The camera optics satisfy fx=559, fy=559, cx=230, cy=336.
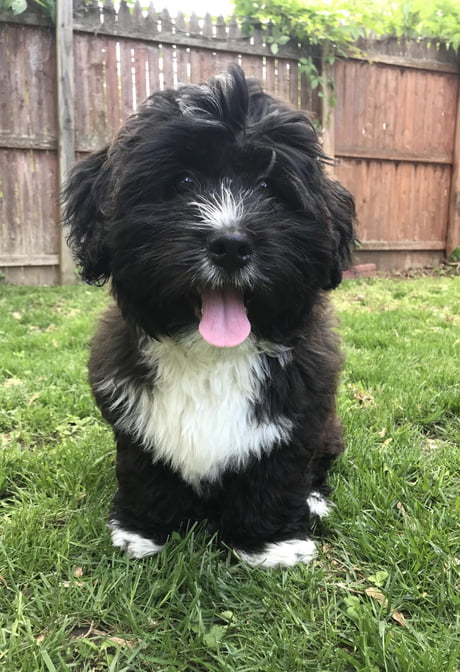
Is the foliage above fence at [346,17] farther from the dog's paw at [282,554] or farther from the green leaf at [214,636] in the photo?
the green leaf at [214,636]

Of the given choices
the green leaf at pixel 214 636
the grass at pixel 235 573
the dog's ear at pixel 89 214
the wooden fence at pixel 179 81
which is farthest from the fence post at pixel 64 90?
the green leaf at pixel 214 636

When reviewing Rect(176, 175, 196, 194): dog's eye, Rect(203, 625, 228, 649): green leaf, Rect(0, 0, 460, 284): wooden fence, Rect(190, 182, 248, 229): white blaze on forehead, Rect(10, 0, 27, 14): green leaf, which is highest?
Rect(10, 0, 27, 14): green leaf

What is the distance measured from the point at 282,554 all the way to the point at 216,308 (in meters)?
0.91

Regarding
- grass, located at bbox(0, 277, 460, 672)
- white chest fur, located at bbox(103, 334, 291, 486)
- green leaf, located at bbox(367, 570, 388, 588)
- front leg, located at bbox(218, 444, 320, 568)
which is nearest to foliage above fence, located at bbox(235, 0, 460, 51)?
grass, located at bbox(0, 277, 460, 672)

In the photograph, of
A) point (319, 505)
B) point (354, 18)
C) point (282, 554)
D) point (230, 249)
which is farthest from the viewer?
point (354, 18)

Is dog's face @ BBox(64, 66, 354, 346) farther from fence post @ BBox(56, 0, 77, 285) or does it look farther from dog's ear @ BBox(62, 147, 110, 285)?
fence post @ BBox(56, 0, 77, 285)

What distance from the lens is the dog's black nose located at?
60.3 inches

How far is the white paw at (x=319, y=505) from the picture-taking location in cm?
214

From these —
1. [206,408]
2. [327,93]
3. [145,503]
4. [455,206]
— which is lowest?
[145,503]

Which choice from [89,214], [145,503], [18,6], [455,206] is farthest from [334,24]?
[145,503]

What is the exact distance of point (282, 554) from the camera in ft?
6.36

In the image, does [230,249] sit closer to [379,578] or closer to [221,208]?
[221,208]

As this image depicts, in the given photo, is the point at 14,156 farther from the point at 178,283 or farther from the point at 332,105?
the point at 178,283

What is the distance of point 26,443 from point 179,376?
51.3 inches
